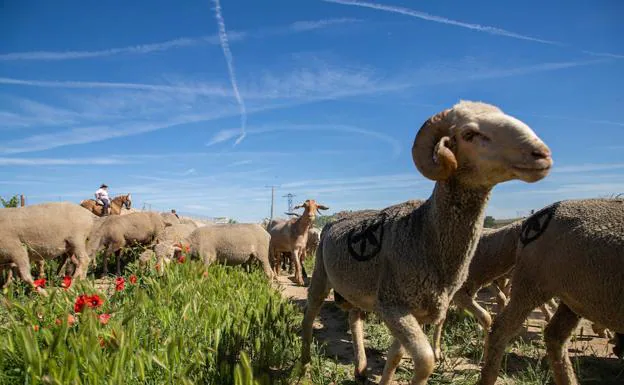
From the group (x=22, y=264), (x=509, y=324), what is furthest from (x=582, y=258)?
(x=22, y=264)

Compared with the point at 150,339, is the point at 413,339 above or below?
above

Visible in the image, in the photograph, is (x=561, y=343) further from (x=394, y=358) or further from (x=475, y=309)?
(x=394, y=358)

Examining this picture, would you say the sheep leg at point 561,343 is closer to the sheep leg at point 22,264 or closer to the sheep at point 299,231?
the sheep leg at point 22,264

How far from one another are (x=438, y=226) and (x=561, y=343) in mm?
2130

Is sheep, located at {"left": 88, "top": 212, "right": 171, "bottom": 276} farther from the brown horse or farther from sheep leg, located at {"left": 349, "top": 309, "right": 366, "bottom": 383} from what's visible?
sheep leg, located at {"left": 349, "top": 309, "right": 366, "bottom": 383}

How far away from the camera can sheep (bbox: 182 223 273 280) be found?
904cm

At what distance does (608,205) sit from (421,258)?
193 cm

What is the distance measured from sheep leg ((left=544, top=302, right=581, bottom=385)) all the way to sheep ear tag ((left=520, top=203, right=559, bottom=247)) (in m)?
0.83

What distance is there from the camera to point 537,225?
3.70 metres

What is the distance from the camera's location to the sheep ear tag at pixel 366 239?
3296mm

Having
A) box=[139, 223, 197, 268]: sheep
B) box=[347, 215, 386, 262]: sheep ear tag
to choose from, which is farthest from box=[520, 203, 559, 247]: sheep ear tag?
box=[139, 223, 197, 268]: sheep

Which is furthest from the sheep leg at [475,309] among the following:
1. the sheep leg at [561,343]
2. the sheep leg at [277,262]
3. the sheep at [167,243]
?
the sheep leg at [277,262]

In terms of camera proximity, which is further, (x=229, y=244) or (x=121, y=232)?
(x=121, y=232)

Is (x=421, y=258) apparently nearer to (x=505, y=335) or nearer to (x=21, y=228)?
(x=505, y=335)
